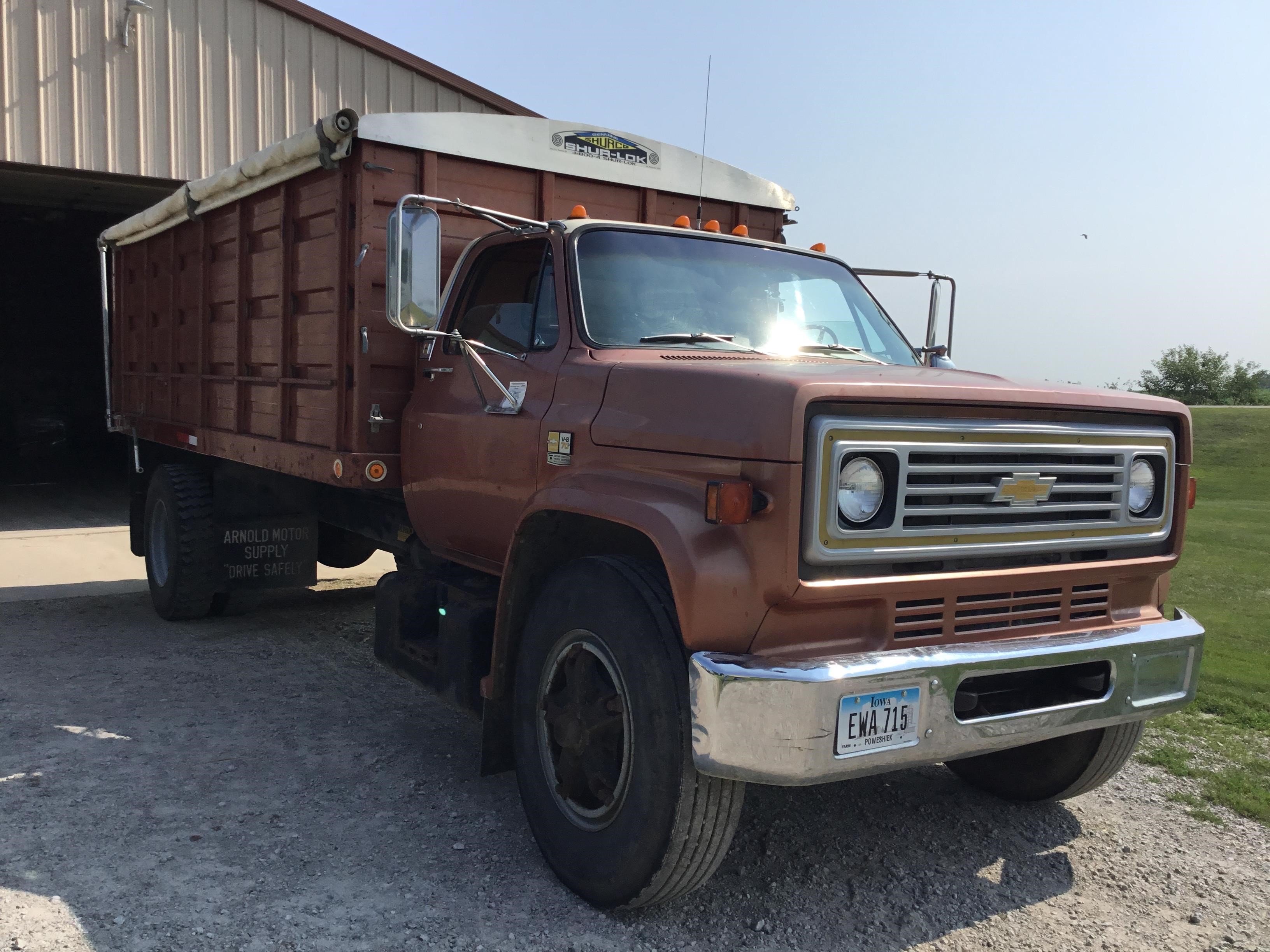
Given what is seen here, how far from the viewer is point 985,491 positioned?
3111 millimetres

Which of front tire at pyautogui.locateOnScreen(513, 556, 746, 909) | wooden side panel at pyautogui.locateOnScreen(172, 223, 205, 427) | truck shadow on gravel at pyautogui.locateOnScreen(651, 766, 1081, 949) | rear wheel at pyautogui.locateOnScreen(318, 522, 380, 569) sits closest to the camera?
front tire at pyautogui.locateOnScreen(513, 556, 746, 909)

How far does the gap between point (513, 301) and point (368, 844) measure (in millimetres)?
2144

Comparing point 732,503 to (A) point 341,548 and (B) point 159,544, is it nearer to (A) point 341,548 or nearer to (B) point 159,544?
(A) point 341,548

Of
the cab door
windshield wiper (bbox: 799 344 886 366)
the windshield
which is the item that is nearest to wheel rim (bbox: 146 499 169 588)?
the cab door

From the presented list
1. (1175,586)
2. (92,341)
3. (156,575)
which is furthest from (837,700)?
(92,341)

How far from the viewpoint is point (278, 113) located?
12891 millimetres

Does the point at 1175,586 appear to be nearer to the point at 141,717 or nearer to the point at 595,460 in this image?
the point at 595,460

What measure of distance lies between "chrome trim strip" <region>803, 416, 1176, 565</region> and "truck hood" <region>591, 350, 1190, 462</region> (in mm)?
61

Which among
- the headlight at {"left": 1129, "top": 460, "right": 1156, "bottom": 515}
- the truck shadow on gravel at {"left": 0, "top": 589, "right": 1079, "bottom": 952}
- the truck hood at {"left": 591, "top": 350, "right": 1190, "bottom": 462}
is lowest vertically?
the truck shadow on gravel at {"left": 0, "top": 589, "right": 1079, "bottom": 952}

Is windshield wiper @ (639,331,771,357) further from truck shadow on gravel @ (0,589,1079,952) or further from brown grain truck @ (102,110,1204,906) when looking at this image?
truck shadow on gravel @ (0,589,1079,952)

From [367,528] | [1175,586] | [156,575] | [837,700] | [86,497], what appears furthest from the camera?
[86,497]

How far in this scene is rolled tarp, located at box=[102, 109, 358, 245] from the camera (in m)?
4.77

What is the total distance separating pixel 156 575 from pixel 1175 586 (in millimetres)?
7728

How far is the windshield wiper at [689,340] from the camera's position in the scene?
151 inches
